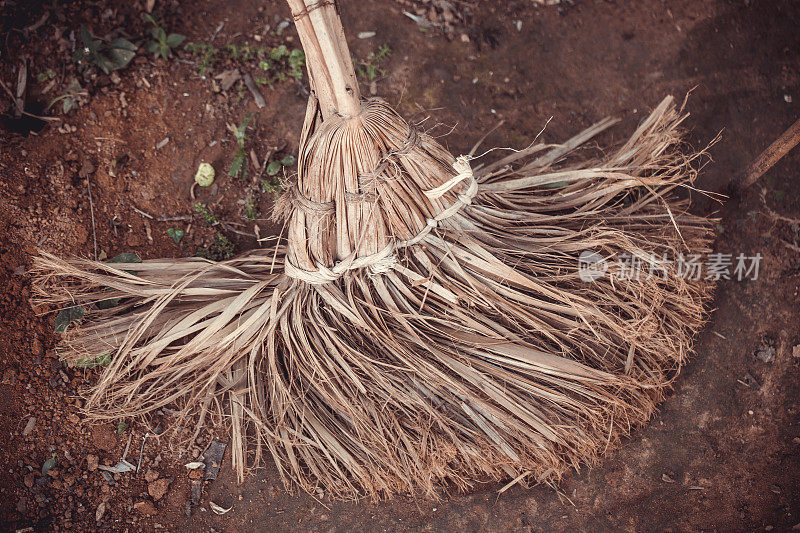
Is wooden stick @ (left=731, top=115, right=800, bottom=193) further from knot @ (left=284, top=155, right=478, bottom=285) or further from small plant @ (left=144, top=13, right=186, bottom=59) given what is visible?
small plant @ (left=144, top=13, right=186, bottom=59)

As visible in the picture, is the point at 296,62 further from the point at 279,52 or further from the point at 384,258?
the point at 384,258

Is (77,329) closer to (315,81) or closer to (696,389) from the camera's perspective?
(315,81)

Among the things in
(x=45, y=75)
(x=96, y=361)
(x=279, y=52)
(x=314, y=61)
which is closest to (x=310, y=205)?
(x=314, y=61)

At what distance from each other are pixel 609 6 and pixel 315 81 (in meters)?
1.48

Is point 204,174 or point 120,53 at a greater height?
point 120,53

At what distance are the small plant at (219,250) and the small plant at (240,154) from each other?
0.23 m

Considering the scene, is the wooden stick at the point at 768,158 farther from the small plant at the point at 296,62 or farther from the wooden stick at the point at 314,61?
the small plant at the point at 296,62

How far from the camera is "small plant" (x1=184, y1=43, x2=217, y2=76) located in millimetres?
2091

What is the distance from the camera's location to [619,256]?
1.61 metres

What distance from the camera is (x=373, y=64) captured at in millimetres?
2188

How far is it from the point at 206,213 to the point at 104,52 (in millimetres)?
651

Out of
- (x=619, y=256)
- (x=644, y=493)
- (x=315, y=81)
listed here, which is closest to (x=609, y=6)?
(x=619, y=256)

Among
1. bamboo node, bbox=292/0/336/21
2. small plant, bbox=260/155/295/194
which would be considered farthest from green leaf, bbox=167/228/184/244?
bamboo node, bbox=292/0/336/21

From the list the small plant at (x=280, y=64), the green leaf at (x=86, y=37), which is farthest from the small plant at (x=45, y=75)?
the small plant at (x=280, y=64)
